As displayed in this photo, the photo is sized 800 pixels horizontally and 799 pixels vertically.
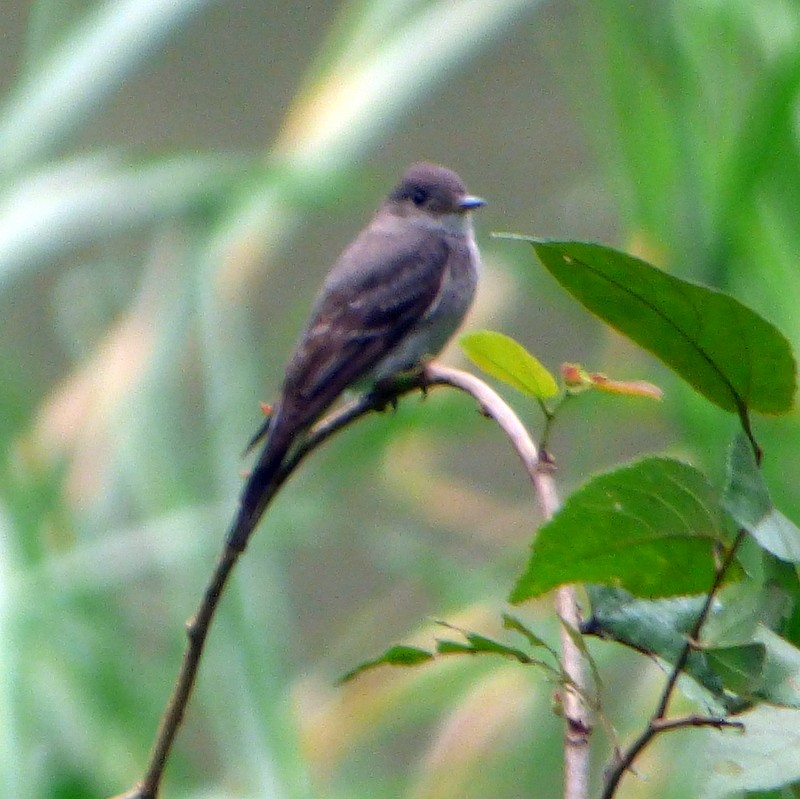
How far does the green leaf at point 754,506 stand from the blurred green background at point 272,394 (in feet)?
3.58

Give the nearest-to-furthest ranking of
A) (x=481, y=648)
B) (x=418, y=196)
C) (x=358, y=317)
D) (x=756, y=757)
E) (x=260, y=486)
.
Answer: (x=756, y=757) < (x=481, y=648) < (x=260, y=486) < (x=358, y=317) < (x=418, y=196)

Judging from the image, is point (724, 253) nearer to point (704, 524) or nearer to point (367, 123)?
point (367, 123)

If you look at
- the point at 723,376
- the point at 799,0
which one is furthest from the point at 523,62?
the point at 723,376

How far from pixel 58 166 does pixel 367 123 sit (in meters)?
0.45

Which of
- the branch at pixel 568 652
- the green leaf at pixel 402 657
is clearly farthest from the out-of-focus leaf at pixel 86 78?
the green leaf at pixel 402 657

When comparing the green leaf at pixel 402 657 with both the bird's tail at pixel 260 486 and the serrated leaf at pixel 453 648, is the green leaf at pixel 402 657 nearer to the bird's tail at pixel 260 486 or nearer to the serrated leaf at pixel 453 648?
the serrated leaf at pixel 453 648

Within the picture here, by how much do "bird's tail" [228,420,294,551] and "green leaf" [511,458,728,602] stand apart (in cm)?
27

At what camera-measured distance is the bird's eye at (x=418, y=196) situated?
207cm

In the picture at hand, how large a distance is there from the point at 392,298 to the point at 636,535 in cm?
128

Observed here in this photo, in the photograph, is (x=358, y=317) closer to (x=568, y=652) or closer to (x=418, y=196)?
(x=418, y=196)

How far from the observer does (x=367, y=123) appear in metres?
1.85

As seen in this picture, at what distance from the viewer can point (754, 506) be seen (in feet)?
1.53

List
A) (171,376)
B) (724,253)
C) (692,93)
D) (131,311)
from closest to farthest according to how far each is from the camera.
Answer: (724,253) → (692,93) → (171,376) → (131,311)

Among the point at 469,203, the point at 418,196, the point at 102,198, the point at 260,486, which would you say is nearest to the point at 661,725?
the point at 260,486
